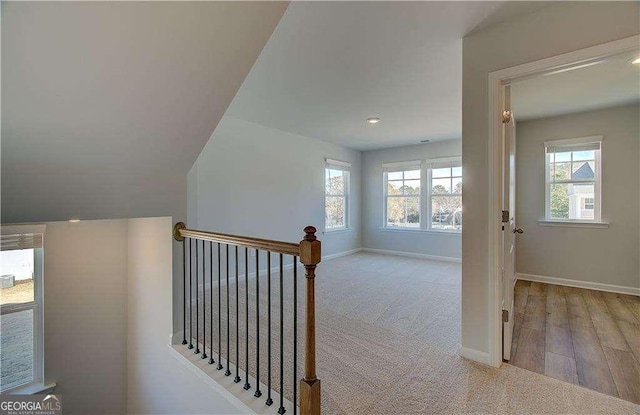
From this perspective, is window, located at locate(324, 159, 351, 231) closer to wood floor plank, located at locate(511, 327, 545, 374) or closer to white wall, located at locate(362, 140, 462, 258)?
white wall, located at locate(362, 140, 462, 258)

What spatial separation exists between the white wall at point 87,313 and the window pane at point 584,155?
572 centimetres

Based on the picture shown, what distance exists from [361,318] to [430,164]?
3.88 metres

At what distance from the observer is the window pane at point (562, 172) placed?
4.07 meters

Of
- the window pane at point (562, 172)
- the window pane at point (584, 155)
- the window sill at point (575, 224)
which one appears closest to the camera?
the window sill at point (575, 224)

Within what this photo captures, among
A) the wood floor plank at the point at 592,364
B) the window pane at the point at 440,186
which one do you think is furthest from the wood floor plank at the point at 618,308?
the window pane at the point at 440,186

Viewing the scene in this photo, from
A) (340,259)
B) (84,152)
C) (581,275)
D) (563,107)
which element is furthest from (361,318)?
(563,107)

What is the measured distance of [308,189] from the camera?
210 inches

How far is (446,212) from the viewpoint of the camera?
5605 mm

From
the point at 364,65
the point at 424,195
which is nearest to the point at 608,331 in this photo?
the point at 364,65

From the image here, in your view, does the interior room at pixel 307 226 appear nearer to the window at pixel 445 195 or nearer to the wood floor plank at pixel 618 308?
the wood floor plank at pixel 618 308

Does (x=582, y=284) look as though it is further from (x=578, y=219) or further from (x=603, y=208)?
(x=603, y=208)

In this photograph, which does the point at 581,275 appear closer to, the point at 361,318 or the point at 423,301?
the point at 423,301

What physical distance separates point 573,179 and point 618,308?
5.77 feet

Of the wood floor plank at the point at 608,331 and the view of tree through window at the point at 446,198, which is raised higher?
the view of tree through window at the point at 446,198
